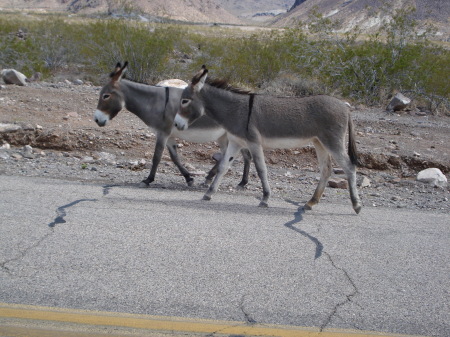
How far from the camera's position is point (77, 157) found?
36.2ft

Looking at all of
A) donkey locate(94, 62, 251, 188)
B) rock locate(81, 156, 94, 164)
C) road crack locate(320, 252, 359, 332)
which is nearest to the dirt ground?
rock locate(81, 156, 94, 164)

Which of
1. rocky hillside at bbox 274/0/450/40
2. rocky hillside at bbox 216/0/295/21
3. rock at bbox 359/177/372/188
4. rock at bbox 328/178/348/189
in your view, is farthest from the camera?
rocky hillside at bbox 216/0/295/21

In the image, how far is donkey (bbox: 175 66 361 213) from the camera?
25.5 ft

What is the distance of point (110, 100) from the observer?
368 inches

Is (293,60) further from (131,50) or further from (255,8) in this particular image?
(255,8)

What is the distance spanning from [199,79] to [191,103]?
1.28ft

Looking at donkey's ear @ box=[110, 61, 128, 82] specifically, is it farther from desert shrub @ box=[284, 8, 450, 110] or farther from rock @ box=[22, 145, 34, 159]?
desert shrub @ box=[284, 8, 450, 110]

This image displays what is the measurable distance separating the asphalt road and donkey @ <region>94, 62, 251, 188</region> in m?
2.01

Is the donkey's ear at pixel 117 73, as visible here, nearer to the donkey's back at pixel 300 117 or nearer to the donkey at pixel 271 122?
the donkey at pixel 271 122

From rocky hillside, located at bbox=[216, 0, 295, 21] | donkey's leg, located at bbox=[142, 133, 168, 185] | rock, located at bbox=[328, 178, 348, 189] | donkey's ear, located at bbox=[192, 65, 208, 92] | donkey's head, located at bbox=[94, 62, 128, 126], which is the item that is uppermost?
donkey's ear, located at bbox=[192, 65, 208, 92]

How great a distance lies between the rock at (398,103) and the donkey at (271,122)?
10.3 metres

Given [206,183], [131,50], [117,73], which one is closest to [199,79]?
[117,73]

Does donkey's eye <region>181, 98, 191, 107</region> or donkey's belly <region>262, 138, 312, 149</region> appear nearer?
donkey's belly <region>262, 138, 312, 149</region>

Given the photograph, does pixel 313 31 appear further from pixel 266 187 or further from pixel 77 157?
pixel 266 187
